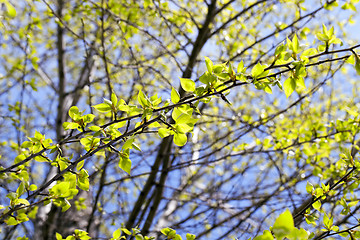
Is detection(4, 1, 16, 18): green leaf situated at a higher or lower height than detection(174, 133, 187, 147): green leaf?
higher

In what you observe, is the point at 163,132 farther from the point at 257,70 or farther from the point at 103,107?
the point at 257,70

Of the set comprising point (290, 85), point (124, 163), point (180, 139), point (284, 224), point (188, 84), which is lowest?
point (284, 224)

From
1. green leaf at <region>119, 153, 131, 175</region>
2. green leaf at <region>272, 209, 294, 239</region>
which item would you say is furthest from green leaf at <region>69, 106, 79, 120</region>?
green leaf at <region>272, 209, 294, 239</region>

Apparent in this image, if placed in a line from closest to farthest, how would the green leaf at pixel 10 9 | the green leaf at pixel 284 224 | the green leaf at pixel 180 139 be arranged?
the green leaf at pixel 284 224 < the green leaf at pixel 10 9 < the green leaf at pixel 180 139

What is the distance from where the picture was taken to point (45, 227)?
11.3ft

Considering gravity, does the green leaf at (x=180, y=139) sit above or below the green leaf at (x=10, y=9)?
below

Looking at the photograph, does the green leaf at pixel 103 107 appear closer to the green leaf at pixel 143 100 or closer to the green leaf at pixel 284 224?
the green leaf at pixel 143 100

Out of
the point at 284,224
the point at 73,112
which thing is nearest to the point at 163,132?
the point at 73,112

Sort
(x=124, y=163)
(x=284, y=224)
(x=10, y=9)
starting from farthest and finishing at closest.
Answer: (x=124, y=163) → (x=10, y=9) → (x=284, y=224)

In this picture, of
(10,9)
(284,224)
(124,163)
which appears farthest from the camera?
(124,163)

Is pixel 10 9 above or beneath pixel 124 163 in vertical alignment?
above

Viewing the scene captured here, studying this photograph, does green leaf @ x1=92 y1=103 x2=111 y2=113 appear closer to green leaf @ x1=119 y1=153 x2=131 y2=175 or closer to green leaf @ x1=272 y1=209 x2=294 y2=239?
green leaf @ x1=119 y1=153 x2=131 y2=175

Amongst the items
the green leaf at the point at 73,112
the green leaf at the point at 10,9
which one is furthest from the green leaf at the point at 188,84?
the green leaf at the point at 10,9

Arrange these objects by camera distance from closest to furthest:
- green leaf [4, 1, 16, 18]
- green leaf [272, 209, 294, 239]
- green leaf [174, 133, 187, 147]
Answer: green leaf [272, 209, 294, 239]
green leaf [4, 1, 16, 18]
green leaf [174, 133, 187, 147]
